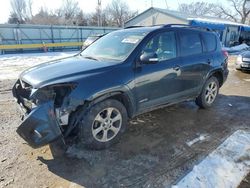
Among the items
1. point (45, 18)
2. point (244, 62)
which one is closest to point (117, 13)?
point (45, 18)

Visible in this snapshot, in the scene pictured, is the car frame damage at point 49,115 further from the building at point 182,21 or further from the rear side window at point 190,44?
the building at point 182,21

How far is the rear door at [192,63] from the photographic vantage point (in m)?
4.58

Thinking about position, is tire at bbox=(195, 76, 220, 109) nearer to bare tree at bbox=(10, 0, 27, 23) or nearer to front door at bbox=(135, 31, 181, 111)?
front door at bbox=(135, 31, 181, 111)

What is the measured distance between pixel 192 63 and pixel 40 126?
317 centimetres

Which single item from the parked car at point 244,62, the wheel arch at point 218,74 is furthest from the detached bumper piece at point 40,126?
the parked car at point 244,62

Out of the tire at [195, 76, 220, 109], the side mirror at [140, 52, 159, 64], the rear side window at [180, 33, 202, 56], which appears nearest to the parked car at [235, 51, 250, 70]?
the tire at [195, 76, 220, 109]

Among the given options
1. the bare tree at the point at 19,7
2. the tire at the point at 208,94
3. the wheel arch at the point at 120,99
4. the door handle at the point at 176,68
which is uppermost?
the bare tree at the point at 19,7

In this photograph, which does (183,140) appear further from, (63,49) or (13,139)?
(63,49)

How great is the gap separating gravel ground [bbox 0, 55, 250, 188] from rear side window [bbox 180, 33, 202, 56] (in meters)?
1.38

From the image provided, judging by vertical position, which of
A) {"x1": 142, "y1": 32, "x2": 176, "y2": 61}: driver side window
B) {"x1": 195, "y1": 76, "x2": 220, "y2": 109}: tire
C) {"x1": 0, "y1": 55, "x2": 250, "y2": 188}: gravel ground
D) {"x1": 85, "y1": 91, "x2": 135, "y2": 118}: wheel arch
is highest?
{"x1": 142, "y1": 32, "x2": 176, "y2": 61}: driver side window

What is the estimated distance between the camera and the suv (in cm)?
307

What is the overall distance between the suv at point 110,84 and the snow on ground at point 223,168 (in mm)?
1282

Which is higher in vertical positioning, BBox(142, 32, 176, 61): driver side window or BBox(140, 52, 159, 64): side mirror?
BBox(142, 32, 176, 61): driver side window

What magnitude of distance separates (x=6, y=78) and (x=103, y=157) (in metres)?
7.20
